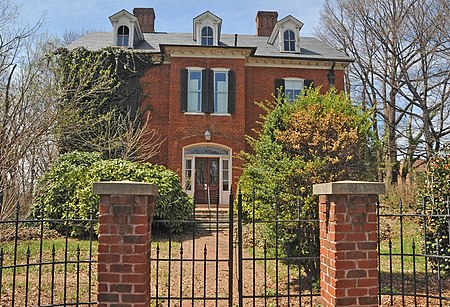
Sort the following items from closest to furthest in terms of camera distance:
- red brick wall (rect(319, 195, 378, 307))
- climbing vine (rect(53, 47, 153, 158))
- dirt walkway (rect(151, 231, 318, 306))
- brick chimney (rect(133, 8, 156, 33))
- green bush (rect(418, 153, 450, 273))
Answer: red brick wall (rect(319, 195, 378, 307)) → dirt walkway (rect(151, 231, 318, 306)) → green bush (rect(418, 153, 450, 273)) → climbing vine (rect(53, 47, 153, 158)) → brick chimney (rect(133, 8, 156, 33))

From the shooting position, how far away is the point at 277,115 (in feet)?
26.3

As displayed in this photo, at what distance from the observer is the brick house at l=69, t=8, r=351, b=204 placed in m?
16.3

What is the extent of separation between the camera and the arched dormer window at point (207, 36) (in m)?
17.3

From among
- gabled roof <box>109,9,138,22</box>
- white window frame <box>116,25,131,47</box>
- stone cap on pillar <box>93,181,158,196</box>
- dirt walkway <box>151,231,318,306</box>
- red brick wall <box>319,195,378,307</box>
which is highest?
gabled roof <box>109,9,138,22</box>

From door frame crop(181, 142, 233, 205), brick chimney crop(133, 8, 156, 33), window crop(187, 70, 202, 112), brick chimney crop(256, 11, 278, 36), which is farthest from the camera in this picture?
brick chimney crop(256, 11, 278, 36)

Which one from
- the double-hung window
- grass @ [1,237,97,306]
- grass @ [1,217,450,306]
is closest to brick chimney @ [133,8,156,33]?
the double-hung window

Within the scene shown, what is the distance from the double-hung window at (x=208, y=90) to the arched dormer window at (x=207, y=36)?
1.58 m

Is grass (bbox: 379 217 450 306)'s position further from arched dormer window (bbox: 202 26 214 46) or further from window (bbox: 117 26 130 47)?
window (bbox: 117 26 130 47)

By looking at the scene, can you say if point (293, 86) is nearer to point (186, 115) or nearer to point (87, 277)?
point (186, 115)

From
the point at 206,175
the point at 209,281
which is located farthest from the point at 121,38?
the point at 209,281

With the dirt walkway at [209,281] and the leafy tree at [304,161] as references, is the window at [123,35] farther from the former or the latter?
the leafy tree at [304,161]

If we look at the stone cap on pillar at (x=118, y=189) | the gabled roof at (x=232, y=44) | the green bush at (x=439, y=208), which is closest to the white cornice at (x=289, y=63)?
the gabled roof at (x=232, y=44)

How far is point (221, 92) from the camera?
16641 mm

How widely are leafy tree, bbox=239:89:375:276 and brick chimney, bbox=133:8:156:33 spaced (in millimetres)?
14445
